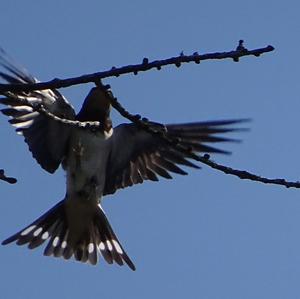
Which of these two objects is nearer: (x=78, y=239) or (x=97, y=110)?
(x=97, y=110)

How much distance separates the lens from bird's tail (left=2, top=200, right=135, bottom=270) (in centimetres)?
626

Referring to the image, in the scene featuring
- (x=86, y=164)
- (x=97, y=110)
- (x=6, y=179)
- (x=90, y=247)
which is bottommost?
(x=6, y=179)

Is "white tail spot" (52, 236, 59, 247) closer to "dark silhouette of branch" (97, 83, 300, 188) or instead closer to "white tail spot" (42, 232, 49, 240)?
"white tail spot" (42, 232, 49, 240)

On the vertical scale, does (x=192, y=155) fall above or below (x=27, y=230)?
below

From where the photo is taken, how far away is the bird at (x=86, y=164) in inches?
227

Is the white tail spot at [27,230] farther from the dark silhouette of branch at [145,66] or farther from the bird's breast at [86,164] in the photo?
the dark silhouette of branch at [145,66]

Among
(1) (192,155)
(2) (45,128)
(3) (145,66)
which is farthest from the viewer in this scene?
(2) (45,128)

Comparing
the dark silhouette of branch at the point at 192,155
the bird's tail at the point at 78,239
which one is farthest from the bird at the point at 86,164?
the dark silhouette of branch at the point at 192,155

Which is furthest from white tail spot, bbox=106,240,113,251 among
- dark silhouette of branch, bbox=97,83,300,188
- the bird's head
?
dark silhouette of branch, bbox=97,83,300,188

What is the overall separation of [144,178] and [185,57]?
3.58 m

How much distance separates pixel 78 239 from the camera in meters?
6.49

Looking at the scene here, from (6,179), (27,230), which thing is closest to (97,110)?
(27,230)

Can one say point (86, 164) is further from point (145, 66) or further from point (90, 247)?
point (145, 66)

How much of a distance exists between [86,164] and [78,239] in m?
0.75
